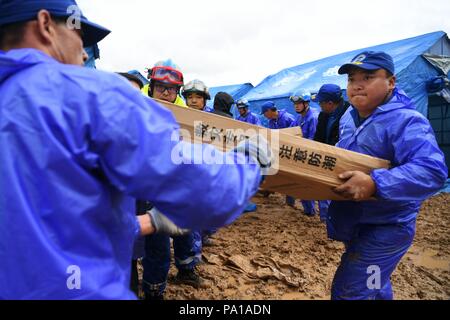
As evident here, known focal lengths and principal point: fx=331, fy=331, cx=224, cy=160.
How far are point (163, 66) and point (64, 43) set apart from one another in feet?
7.91

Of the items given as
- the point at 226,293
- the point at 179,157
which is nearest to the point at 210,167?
the point at 179,157

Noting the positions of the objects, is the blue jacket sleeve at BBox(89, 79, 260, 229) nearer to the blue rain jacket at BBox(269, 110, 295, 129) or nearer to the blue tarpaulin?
the blue rain jacket at BBox(269, 110, 295, 129)

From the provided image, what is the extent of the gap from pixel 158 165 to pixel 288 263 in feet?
11.2

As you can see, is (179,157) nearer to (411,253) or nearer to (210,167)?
(210,167)

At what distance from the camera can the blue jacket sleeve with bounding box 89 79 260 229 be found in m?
0.88

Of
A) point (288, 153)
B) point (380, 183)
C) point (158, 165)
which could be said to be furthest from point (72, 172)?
point (380, 183)

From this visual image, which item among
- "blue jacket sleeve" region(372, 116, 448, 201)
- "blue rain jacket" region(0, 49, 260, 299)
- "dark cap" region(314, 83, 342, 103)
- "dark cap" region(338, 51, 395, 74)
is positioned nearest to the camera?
"blue rain jacket" region(0, 49, 260, 299)

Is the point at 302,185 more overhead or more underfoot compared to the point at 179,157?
more underfoot

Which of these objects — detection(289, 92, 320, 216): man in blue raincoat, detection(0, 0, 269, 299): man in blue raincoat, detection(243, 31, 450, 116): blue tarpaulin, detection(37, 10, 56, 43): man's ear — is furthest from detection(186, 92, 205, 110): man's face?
detection(243, 31, 450, 116): blue tarpaulin

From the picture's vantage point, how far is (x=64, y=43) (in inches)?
43.0

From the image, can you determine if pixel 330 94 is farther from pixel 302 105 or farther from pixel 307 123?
pixel 302 105

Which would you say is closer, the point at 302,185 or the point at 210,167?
the point at 210,167

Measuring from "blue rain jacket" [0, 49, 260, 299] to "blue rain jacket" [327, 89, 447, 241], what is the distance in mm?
1309
